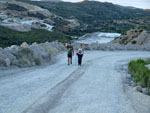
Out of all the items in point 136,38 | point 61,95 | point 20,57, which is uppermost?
point 61,95

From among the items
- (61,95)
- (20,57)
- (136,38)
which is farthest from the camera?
(136,38)

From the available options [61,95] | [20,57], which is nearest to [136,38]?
[20,57]

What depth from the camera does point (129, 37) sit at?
196 feet

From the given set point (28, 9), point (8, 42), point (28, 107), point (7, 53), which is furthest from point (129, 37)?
point (28, 9)

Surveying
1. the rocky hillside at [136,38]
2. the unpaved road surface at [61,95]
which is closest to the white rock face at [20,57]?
the unpaved road surface at [61,95]

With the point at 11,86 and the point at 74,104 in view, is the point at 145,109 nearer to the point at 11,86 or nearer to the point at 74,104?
the point at 74,104

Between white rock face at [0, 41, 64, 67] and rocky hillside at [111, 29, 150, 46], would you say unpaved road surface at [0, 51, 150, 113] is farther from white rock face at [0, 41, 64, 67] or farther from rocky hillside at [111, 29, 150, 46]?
rocky hillside at [111, 29, 150, 46]

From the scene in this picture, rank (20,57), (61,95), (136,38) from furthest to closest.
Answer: (136,38) → (20,57) → (61,95)

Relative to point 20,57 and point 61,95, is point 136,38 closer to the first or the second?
point 20,57

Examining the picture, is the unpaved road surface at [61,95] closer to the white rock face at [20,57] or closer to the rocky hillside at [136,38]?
the white rock face at [20,57]

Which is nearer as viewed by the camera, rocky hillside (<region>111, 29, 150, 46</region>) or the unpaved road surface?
the unpaved road surface

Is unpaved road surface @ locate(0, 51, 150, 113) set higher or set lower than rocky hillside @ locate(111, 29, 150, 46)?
higher

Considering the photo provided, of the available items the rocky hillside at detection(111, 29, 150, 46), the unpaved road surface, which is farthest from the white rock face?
Result: the rocky hillside at detection(111, 29, 150, 46)

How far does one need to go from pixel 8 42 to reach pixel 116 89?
3855 cm
